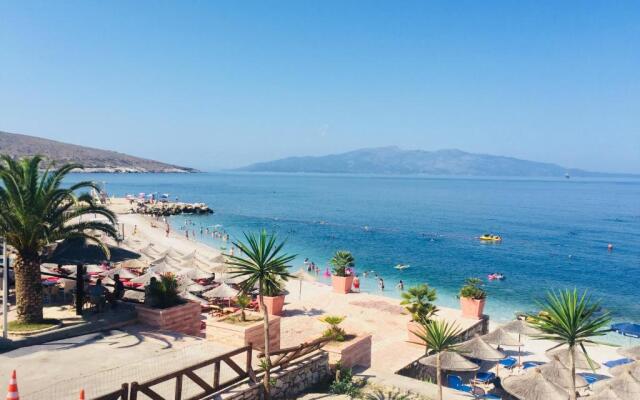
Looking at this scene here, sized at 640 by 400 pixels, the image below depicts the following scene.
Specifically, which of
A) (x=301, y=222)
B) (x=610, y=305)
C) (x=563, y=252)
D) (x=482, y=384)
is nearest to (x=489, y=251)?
(x=563, y=252)

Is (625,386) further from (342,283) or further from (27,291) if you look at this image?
(27,291)

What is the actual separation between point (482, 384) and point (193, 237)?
158 feet

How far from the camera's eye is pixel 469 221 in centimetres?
8831

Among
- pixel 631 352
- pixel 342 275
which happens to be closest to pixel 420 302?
pixel 342 275

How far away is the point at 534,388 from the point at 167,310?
9.70 metres

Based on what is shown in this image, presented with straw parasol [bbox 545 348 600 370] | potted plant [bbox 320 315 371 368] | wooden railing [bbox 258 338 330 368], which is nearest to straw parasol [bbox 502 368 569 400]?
straw parasol [bbox 545 348 600 370]

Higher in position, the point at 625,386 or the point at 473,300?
the point at 473,300

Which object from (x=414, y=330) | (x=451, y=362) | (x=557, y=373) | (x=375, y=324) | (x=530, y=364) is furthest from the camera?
(x=375, y=324)

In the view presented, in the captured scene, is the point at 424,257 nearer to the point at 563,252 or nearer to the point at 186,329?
the point at 563,252

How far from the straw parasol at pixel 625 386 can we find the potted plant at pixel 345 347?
20.4ft

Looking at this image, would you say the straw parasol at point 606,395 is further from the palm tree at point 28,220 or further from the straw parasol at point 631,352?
the palm tree at point 28,220

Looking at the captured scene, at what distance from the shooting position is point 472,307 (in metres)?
18.7

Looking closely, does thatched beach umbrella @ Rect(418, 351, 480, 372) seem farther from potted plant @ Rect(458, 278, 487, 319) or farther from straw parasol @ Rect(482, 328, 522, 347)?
potted plant @ Rect(458, 278, 487, 319)

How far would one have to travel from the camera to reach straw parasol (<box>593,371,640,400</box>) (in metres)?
12.5
